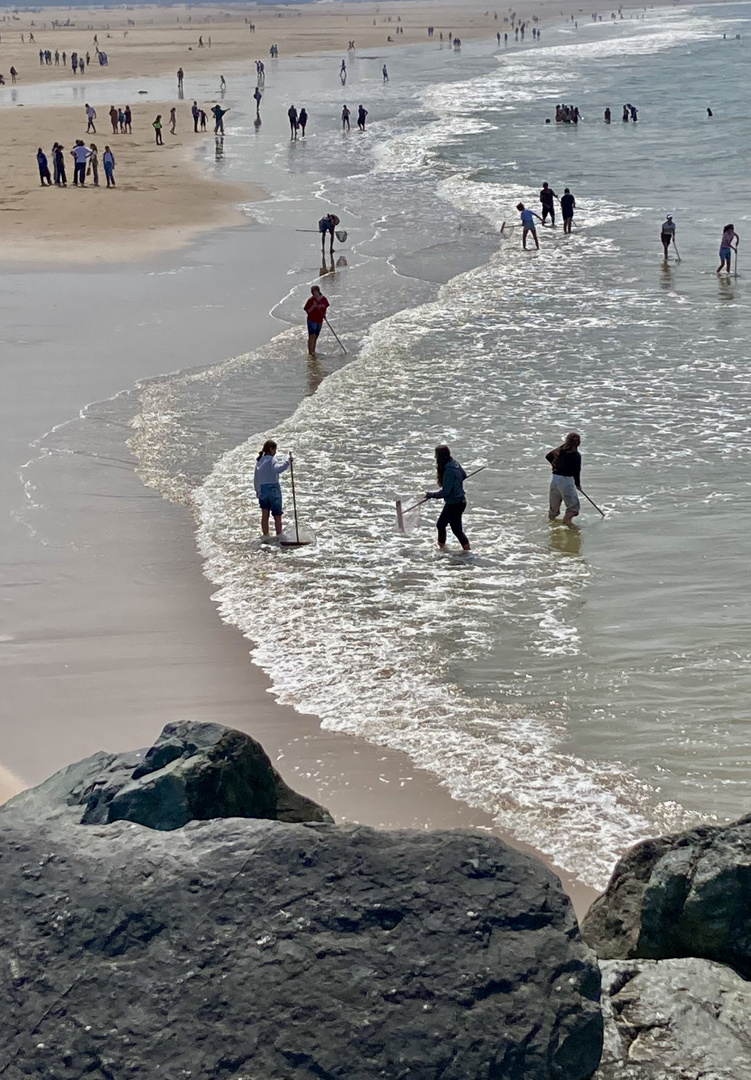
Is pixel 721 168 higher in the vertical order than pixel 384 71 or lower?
lower

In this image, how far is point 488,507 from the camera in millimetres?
14227

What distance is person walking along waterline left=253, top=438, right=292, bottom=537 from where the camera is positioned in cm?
1306

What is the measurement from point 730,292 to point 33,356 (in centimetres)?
1345

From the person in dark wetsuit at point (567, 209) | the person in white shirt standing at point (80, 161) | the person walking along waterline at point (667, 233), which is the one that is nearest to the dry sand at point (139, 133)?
the person in white shirt standing at point (80, 161)

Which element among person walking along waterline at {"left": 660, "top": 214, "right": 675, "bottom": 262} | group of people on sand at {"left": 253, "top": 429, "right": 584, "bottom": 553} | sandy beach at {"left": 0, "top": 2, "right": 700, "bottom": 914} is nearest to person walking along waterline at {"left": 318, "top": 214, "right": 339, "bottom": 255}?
sandy beach at {"left": 0, "top": 2, "right": 700, "bottom": 914}

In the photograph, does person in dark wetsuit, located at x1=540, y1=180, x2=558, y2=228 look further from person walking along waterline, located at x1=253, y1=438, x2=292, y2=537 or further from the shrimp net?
person walking along waterline, located at x1=253, y1=438, x2=292, y2=537

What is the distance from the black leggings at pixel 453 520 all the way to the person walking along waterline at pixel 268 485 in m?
1.74

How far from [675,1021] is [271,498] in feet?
29.4

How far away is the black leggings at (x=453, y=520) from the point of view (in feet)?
42.1

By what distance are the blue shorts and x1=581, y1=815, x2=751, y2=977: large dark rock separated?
7966 mm

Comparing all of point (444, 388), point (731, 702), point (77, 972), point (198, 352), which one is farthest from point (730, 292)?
point (77, 972)

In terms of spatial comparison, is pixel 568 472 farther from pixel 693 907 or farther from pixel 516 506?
pixel 693 907

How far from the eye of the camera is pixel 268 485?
13109 millimetres

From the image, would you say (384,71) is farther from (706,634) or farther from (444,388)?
(706,634)
